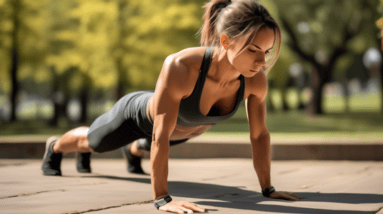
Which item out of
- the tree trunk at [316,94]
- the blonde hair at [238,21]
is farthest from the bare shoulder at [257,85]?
the tree trunk at [316,94]

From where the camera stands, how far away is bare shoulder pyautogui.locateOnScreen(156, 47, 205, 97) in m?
3.34

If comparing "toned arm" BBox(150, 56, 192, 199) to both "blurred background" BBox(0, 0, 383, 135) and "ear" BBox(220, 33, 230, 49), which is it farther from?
"blurred background" BBox(0, 0, 383, 135)

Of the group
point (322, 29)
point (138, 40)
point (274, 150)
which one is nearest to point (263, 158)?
point (274, 150)

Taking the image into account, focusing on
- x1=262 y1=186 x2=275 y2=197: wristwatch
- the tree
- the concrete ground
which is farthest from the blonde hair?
the tree

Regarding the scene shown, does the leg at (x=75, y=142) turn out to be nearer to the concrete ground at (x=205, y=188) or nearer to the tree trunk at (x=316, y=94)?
the concrete ground at (x=205, y=188)

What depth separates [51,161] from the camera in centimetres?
502

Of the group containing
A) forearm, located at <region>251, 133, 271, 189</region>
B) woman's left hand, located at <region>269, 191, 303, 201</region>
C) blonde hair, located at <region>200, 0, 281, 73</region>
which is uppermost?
blonde hair, located at <region>200, 0, 281, 73</region>

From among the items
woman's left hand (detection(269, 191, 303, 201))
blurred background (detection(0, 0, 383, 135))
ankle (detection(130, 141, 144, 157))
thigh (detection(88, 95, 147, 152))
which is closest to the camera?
woman's left hand (detection(269, 191, 303, 201))

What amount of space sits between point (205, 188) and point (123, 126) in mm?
907

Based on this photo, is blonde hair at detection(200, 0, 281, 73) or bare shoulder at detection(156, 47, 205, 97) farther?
bare shoulder at detection(156, 47, 205, 97)

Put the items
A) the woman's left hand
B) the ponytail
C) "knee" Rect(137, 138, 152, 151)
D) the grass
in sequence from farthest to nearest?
the grass
"knee" Rect(137, 138, 152, 151)
the woman's left hand
the ponytail

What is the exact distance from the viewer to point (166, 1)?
49.6ft

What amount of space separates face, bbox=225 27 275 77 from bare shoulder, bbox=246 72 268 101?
0.39 metres

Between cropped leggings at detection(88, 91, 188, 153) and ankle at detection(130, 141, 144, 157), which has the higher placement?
cropped leggings at detection(88, 91, 188, 153)
